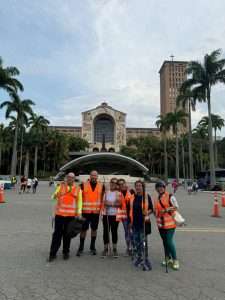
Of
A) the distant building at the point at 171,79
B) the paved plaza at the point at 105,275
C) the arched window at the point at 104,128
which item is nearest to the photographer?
the paved plaza at the point at 105,275

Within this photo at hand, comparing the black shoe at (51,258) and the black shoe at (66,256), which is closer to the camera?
the black shoe at (51,258)

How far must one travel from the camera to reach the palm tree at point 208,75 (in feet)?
111

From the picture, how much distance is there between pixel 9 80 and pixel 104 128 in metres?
88.3

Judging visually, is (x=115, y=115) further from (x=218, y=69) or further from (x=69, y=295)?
(x=69, y=295)

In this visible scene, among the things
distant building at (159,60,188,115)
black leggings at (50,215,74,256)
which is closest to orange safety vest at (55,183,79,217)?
black leggings at (50,215,74,256)

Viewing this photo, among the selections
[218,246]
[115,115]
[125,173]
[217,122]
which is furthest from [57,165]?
[218,246]

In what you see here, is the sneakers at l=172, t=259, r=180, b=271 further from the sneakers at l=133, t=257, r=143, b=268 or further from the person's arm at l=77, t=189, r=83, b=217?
the person's arm at l=77, t=189, r=83, b=217

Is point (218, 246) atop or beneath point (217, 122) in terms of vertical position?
beneath

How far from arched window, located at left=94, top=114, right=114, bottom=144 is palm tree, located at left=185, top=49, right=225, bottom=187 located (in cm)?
8590

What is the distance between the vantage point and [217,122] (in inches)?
2315

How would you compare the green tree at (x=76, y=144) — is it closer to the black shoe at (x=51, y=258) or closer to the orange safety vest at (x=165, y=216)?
the black shoe at (x=51, y=258)

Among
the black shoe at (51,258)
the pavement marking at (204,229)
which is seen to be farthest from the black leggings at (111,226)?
the pavement marking at (204,229)

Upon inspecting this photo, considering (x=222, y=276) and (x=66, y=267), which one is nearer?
(x=222, y=276)

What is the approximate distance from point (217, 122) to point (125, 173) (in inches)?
857
